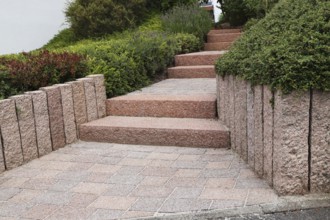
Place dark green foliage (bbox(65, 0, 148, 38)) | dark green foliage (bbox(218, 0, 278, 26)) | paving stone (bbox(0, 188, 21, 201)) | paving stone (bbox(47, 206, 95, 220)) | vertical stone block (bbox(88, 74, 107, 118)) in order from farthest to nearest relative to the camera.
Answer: dark green foliage (bbox(218, 0, 278, 26)) → dark green foliage (bbox(65, 0, 148, 38)) → vertical stone block (bbox(88, 74, 107, 118)) → paving stone (bbox(0, 188, 21, 201)) → paving stone (bbox(47, 206, 95, 220))

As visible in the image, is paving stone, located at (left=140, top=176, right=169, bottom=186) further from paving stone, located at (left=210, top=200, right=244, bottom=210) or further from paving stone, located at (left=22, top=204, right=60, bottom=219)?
paving stone, located at (left=22, top=204, right=60, bottom=219)

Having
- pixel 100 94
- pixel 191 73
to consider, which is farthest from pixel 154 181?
pixel 191 73

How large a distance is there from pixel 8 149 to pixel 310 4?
305 cm

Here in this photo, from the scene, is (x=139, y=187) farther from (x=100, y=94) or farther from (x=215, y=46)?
(x=215, y=46)

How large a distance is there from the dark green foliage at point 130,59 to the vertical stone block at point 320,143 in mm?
3249

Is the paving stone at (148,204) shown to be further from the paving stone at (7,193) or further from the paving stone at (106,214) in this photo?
the paving stone at (7,193)

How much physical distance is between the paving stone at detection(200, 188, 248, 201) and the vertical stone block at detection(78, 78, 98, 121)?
7.54 feet

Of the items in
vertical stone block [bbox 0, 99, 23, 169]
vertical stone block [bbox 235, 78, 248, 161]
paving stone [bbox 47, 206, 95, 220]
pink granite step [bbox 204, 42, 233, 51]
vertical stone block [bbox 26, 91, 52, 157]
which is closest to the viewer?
paving stone [bbox 47, 206, 95, 220]

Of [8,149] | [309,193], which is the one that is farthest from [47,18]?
[309,193]

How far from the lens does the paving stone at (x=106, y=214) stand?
2.93 meters

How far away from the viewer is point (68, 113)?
480cm

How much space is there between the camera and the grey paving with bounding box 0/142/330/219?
2.96 meters

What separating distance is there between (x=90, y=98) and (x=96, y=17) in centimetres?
444

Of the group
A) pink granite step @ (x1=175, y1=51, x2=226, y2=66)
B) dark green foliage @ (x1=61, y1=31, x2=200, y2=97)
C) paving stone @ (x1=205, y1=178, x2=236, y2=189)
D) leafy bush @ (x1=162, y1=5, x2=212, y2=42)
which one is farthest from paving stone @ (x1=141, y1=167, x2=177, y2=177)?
leafy bush @ (x1=162, y1=5, x2=212, y2=42)
